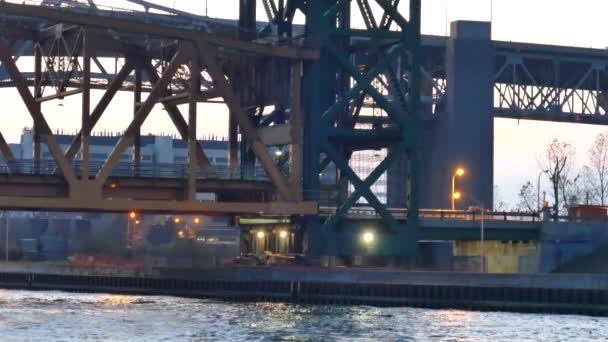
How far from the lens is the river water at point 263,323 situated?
72750 millimetres

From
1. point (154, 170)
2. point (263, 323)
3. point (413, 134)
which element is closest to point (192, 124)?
point (154, 170)

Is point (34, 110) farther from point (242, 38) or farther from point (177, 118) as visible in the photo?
point (242, 38)

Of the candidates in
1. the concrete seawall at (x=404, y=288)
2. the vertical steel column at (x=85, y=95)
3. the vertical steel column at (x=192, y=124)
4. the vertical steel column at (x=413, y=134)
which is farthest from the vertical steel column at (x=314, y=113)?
the vertical steel column at (x=85, y=95)

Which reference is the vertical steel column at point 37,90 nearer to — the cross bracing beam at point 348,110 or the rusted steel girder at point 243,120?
the rusted steel girder at point 243,120

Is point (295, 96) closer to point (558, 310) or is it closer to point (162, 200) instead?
point (162, 200)

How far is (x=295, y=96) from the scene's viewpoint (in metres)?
98.9

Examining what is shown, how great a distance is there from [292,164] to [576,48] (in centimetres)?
7381

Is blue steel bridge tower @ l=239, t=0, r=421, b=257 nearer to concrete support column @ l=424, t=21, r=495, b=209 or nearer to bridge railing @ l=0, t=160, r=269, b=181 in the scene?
bridge railing @ l=0, t=160, r=269, b=181

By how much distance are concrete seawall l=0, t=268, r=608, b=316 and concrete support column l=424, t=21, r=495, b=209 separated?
5670cm

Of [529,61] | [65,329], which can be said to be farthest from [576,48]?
[65,329]

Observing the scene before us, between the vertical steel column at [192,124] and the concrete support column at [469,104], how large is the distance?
6454cm

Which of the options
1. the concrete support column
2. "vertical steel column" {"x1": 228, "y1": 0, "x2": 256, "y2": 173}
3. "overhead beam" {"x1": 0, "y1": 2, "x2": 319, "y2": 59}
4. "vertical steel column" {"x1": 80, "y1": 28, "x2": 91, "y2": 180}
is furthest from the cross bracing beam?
the concrete support column

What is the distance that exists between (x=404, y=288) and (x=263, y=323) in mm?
18270

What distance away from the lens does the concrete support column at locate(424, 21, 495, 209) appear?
510 feet
